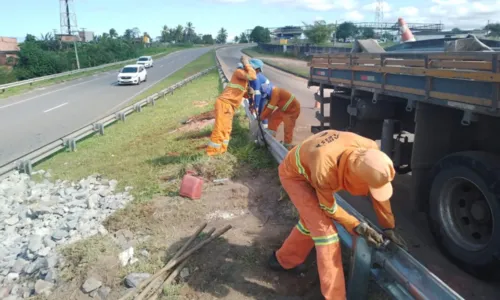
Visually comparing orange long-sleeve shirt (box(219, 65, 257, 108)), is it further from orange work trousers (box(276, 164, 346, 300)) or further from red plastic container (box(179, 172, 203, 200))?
orange work trousers (box(276, 164, 346, 300))

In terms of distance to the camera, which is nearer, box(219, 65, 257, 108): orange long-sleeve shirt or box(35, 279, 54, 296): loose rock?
box(35, 279, 54, 296): loose rock

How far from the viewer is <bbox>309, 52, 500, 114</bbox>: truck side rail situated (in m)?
3.63

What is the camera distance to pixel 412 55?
479cm

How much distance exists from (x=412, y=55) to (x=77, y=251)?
432cm

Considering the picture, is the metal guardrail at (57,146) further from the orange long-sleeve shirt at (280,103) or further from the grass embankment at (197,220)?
the orange long-sleeve shirt at (280,103)

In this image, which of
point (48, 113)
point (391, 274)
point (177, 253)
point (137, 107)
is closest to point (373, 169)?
point (391, 274)

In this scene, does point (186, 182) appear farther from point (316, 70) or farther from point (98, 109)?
point (98, 109)

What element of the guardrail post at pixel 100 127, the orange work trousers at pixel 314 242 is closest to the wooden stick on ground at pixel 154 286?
the orange work trousers at pixel 314 242

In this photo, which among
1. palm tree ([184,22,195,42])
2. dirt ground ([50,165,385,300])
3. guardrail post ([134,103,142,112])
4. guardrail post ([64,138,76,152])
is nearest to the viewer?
dirt ground ([50,165,385,300])

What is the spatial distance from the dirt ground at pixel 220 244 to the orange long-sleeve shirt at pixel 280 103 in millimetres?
2135

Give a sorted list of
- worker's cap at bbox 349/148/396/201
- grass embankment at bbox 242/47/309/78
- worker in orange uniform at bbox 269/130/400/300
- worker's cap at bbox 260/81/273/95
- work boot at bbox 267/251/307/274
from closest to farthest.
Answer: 1. worker's cap at bbox 349/148/396/201
2. worker in orange uniform at bbox 269/130/400/300
3. work boot at bbox 267/251/307/274
4. worker's cap at bbox 260/81/273/95
5. grass embankment at bbox 242/47/309/78

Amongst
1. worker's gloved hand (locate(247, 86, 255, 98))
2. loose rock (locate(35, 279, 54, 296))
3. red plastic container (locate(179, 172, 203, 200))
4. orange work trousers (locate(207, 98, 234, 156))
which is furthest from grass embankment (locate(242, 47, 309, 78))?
loose rock (locate(35, 279, 54, 296))

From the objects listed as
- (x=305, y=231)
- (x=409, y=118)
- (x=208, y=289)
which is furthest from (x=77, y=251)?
(x=409, y=118)

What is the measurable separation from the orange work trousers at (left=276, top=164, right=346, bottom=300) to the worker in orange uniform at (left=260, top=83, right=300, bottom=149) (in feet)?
14.2
